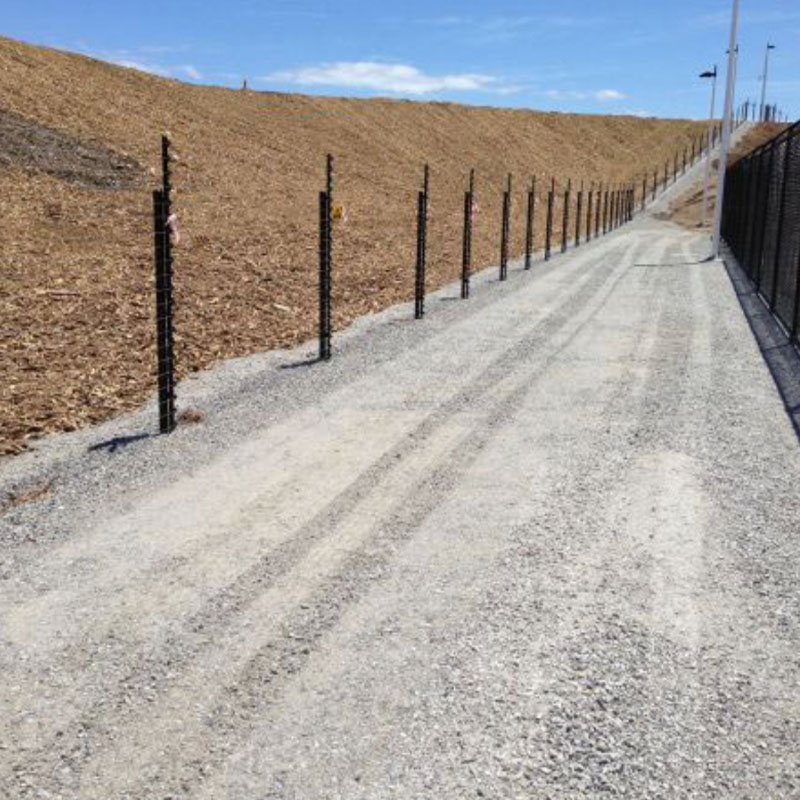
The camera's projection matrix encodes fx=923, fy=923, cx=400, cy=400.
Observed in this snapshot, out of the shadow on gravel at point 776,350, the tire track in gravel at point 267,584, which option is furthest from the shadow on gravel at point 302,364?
the shadow on gravel at point 776,350

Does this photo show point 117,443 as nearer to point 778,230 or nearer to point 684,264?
point 778,230

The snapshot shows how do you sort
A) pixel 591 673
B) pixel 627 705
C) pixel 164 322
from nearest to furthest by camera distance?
pixel 627 705, pixel 591 673, pixel 164 322

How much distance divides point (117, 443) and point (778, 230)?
1147 cm

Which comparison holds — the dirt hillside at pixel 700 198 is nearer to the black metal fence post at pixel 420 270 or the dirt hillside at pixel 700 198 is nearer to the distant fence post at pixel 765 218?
the distant fence post at pixel 765 218

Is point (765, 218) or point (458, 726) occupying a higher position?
point (765, 218)

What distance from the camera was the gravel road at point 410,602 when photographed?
330 cm

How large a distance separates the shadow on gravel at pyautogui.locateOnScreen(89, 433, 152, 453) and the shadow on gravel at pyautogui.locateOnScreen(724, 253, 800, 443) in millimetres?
5365

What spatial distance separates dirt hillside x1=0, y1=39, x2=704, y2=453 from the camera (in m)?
10.4

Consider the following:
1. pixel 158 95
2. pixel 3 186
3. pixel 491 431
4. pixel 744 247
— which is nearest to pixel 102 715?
pixel 491 431

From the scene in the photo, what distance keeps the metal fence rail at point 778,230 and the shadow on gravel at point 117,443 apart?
26.2 feet

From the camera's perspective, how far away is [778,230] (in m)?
14.7

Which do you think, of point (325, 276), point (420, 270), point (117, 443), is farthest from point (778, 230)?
point (117, 443)

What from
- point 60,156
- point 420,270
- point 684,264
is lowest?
point 684,264

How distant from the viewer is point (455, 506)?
592 centimetres
